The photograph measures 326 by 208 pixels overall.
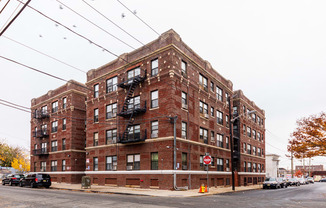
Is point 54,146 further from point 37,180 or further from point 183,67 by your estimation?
point 183,67

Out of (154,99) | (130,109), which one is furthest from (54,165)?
(154,99)

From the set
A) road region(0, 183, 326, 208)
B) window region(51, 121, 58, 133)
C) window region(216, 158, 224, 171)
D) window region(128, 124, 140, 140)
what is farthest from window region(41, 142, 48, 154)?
window region(216, 158, 224, 171)

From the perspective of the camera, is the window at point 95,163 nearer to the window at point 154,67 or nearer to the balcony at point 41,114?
the window at point 154,67

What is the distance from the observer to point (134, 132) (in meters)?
29.3

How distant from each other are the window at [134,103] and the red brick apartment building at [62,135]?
10.0 metres

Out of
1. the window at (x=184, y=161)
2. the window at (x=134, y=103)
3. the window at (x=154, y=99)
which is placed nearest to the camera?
the window at (x=184, y=161)

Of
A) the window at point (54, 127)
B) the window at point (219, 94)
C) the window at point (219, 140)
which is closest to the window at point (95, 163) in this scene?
the window at point (54, 127)

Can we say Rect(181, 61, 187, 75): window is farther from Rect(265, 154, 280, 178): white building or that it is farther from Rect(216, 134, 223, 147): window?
Rect(265, 154, 280, 178): white building

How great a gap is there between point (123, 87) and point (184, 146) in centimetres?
982

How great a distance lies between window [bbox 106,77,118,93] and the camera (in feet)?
109

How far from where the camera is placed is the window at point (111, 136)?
31.7 metres

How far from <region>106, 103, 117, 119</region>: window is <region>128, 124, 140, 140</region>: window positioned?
3.48 metres

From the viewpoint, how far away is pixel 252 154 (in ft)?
156

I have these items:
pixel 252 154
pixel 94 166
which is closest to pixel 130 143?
pixel 94 166
